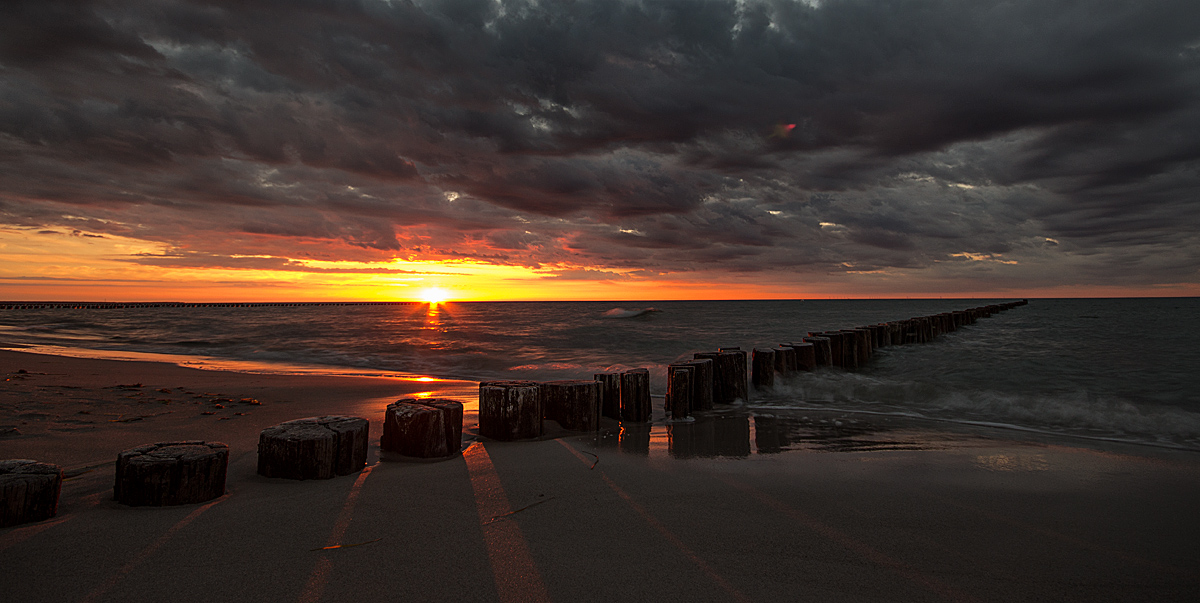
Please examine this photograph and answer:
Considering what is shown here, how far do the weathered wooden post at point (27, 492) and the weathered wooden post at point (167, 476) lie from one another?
0.26 m

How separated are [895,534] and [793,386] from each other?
622cm

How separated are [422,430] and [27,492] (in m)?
2.09

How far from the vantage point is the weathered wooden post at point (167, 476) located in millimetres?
2861

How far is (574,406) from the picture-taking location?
17.3ft

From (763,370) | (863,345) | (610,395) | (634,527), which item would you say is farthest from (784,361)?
(634,527)

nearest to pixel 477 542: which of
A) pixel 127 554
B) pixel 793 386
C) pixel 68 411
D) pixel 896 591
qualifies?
pixel 127 554

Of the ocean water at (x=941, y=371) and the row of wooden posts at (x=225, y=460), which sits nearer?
the row of wooden posts at (x=225, y=460)

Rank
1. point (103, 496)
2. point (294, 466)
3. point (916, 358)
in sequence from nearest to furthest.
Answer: point (103, 496) → point (294, 466) → point (916, 358)

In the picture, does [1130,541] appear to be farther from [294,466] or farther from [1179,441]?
[294,466]

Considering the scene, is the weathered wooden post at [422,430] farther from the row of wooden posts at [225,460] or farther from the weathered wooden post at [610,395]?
the weathered wooden post at [610,395]

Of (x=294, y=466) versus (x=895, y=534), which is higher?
(x=294, y=466)

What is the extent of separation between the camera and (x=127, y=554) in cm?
241

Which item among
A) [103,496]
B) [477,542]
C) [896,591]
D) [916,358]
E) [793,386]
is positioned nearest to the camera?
[896,591]

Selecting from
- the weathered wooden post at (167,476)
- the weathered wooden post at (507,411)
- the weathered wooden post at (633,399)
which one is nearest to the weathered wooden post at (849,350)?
the weathered wooden post at (633,399)
